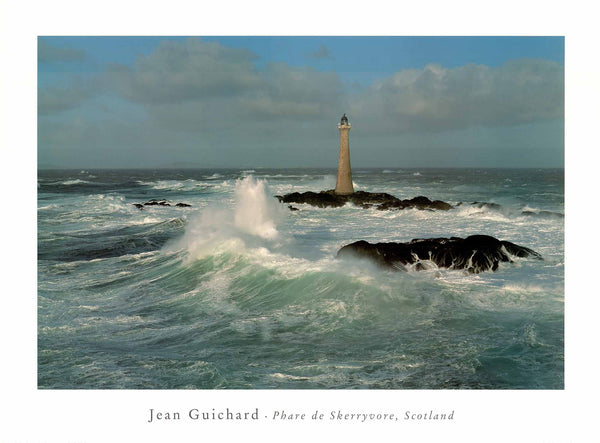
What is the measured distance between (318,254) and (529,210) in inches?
141

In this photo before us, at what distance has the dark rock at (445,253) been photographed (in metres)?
6.48

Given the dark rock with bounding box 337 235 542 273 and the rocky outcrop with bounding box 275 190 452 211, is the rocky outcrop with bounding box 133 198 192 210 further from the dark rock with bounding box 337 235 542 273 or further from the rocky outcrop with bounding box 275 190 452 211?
the dark rock with bounding box 337 235 542 273

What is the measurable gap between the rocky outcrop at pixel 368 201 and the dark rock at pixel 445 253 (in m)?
4.14

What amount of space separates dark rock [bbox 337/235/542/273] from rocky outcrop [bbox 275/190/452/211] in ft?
13.6

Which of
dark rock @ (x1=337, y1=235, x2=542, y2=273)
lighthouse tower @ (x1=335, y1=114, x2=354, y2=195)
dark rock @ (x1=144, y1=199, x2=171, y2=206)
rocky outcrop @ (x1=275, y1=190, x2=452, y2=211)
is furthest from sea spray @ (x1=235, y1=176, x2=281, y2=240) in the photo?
lighthouse tower @ (x1=335, y1=114, x2=354, y2=195)

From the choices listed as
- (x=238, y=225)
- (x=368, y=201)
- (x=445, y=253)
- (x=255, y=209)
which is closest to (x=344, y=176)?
(x=368, y=201)

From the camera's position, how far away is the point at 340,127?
345 inches

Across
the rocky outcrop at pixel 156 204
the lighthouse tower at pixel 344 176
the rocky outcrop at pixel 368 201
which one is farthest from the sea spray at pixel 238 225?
the lighthouse tower at pixel 344 176

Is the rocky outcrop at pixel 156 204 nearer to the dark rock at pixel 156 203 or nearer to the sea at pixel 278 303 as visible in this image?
the dark rock at pixel 156 203

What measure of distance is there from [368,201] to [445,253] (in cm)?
590
